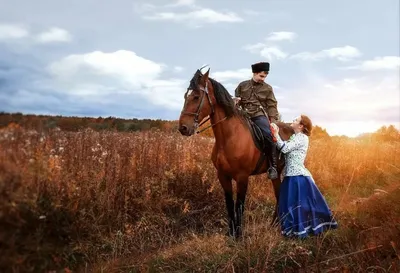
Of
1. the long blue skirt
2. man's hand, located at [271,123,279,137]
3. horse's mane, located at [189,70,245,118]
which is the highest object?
horse's mane, located at [189,70,245,118]

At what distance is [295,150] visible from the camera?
6.42 m

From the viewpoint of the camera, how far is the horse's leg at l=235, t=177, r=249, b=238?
6.18 m

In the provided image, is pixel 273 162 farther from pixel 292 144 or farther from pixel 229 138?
pixel 229 138

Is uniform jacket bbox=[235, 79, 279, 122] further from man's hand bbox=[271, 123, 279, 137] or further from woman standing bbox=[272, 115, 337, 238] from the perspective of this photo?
woman standing bbox=[272, 115, 337, 238]

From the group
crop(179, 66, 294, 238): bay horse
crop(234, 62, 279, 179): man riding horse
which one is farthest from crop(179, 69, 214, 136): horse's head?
crop(234, 62, 279, 179): man riding horse

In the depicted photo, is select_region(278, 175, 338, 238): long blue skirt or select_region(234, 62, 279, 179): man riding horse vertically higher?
select_region(234, 62, 279, 179): man riding horse

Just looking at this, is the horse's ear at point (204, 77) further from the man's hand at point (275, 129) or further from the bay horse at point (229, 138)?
the man's hand at point (275, 129)

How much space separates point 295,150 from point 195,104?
1.71 metres

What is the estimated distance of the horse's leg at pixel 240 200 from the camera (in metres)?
6.18

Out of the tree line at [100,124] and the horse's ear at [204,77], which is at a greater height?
the horse's ear at [204,77]

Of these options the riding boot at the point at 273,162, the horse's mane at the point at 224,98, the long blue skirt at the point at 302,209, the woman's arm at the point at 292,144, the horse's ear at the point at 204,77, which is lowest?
the long blue skirt at the point at 302,209

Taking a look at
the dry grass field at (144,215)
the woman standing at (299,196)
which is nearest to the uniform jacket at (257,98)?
the woman standing at (299,196)

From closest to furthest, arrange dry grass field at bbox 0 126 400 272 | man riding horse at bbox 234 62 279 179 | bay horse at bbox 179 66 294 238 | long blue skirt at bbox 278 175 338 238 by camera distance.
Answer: dry grass field at bbox 0 126 400 272 → bay horse at bbox 179 66 294 238 → long blue skirt at bbox 278 175 338 238 → man riding horse at bbox 234 62 279 179

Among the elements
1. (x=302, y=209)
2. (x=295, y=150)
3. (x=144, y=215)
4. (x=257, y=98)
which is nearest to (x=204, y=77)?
(x=257, y=98)
